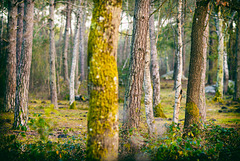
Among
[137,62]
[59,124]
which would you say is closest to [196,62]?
[137,62]

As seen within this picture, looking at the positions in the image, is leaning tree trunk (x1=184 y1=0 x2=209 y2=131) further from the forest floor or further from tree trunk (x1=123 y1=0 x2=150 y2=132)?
tree trunk (x1=123 y1=0 x2=150 y2=132)

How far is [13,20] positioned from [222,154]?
8423mm

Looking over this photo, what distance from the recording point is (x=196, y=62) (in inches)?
191

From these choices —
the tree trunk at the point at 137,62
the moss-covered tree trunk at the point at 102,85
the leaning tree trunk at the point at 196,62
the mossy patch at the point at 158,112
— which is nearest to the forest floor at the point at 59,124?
the mossy patch at the point at 158,112

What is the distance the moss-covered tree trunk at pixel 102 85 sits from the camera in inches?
111

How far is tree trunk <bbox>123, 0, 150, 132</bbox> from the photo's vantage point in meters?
4.99

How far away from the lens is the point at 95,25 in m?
2.88

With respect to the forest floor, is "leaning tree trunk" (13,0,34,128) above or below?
above

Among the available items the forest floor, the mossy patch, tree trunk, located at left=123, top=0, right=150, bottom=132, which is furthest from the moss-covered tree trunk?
the mossy patch

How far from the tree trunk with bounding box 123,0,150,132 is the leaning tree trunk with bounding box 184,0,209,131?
134 centimetres

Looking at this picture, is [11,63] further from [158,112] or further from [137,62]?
[158,112]

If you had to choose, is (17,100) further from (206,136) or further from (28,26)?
(206,136)

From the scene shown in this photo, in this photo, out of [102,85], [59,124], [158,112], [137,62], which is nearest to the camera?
[102,85]

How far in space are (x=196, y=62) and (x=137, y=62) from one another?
160 centimetres
